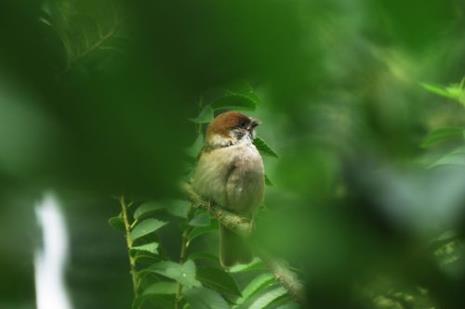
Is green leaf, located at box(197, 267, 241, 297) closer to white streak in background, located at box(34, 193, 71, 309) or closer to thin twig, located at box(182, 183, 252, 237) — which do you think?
thin twig, located at box(182, 183, 252, 237)

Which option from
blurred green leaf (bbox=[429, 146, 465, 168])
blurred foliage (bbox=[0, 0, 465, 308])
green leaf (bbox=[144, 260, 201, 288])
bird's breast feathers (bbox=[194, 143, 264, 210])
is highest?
bird's breast feathers (bbox=[194, 143, 264, 210])

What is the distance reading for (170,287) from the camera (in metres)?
1.00

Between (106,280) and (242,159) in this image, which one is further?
(242,159)

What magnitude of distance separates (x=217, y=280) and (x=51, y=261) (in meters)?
1.21

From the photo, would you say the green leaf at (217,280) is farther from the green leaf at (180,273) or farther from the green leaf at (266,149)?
the green leaf at (266,149)

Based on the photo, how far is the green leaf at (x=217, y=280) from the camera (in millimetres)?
1454

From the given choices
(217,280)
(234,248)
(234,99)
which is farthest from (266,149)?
(217,280)

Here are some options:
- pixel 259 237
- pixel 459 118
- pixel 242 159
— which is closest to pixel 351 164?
pixel 259 237

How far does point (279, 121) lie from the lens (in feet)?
0.79

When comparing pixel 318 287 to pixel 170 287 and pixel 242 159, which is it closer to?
pixel 170 287

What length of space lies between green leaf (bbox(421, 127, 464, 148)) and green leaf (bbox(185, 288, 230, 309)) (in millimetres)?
792

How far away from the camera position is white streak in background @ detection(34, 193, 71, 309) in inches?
10.1

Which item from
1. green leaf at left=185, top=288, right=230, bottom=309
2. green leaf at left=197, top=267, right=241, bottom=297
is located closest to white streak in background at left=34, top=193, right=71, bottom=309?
green leaf at left=185, top=288, right=230, bottom=309

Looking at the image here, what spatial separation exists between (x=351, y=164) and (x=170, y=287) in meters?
0.79
